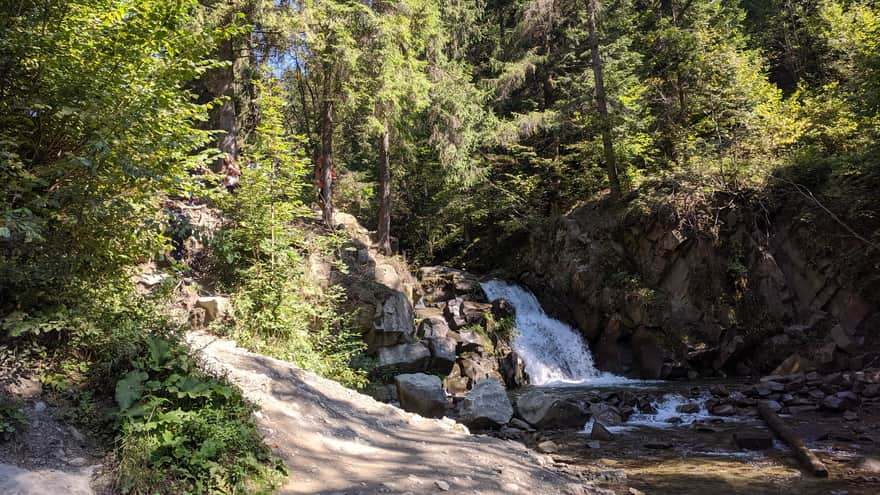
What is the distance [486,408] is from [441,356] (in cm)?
418

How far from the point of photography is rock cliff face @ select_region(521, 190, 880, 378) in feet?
47.2

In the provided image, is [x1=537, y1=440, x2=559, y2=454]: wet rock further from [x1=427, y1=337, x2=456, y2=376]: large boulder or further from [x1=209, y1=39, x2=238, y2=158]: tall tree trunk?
[x1=209, y1=39, x2=238, y2=158]: tall tree trunk

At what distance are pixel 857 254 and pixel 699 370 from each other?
210 inches

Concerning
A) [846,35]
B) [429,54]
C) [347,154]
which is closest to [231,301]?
[429,54]

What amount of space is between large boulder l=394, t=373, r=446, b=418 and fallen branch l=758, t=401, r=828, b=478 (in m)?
5.96

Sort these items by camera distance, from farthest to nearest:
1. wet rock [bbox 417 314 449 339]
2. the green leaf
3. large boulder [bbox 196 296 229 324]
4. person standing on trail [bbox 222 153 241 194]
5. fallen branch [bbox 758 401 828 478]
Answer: wet rock [bbox 417 314 449 339] < person standing on trail [bbox 222 153 241 194] < large boulder [bbox 196 296 229 324] < fallen branch [bbox 758 401 828 478] < the green leaf

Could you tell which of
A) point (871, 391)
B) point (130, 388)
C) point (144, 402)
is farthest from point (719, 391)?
point (130, 388)

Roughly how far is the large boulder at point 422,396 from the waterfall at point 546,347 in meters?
6.33

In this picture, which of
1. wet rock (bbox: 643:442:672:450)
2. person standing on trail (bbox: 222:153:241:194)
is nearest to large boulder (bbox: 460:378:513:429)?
wet rock (bbox: 643:442:672:450)

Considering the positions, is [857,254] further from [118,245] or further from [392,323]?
[118,245]

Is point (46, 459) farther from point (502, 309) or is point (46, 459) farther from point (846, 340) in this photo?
point (846, 340)

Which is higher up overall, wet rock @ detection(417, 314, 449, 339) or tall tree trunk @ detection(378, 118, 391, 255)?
tall tree trunk @ detection(378, 118, 391, 255)

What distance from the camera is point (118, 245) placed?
571cm

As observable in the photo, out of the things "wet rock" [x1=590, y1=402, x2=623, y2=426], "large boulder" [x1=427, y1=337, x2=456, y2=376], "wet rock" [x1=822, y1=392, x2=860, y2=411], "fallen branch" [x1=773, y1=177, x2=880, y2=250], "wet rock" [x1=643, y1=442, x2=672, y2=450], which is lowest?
"wet rock" [x1=643, y1=442, x2=672, y2=450]
